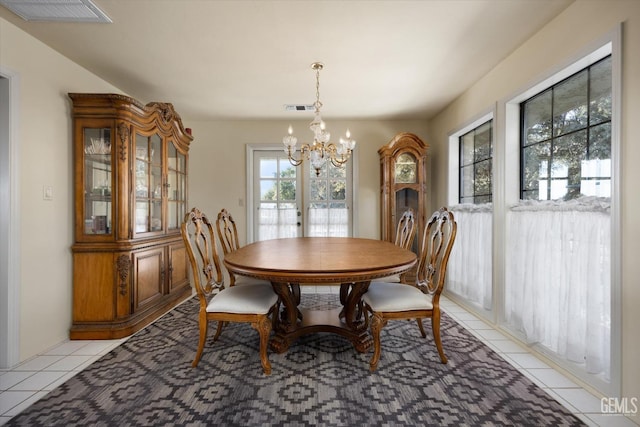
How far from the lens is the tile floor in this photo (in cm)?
158

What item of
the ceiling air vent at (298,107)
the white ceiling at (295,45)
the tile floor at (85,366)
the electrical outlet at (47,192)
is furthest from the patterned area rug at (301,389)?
the ceiling air vent at (298,107)

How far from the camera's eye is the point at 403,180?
4.04 m

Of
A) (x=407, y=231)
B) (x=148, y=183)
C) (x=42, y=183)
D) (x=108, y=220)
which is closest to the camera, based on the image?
(x=42, y=183)

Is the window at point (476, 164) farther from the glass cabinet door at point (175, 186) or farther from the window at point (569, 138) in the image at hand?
the glass cabinet door at point (175, 186)

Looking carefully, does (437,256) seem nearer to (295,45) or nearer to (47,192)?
(295,45)

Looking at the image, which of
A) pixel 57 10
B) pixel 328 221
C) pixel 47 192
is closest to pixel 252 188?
pixel 328 221

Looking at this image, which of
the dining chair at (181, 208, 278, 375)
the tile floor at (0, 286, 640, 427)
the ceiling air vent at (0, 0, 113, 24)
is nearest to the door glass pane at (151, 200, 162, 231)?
the tile floor at (0, 286, 640, 427)

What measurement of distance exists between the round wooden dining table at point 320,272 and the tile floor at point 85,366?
1077 mm

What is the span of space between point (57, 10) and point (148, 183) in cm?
148

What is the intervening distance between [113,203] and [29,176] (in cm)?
56

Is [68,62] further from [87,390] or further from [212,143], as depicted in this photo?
[87,390]

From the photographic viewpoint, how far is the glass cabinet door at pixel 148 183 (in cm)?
281

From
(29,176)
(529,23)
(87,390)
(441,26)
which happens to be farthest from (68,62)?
(529,23)

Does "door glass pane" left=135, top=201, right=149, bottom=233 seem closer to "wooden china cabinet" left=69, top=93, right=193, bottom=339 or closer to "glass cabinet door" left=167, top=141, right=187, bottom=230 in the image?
"wooden china cabinet" left=69, top=93, right=193, bottom=339
